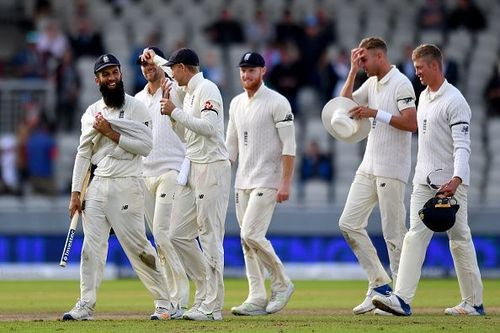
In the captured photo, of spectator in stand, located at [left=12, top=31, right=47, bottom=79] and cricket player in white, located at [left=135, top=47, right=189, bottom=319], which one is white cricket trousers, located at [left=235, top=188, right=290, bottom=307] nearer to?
cricket player in white, located at [left=135, top=47, right=189, bottom=319]

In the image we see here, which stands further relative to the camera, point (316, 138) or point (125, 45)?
point (125, 45)

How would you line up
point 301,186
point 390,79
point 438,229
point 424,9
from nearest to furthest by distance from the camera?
point 438,229, point 390,79, point 301,186, point 424,9

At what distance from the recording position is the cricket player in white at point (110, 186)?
12516 millimetres

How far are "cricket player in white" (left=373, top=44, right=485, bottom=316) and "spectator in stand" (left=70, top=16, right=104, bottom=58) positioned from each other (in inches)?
530

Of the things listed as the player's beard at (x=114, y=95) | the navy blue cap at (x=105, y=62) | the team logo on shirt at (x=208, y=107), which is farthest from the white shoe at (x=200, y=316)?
the navy blue cap at (x=105, y=62)

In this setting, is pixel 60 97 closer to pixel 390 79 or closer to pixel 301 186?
pixel 301 186

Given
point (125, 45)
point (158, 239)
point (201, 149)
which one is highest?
point (125, 45)

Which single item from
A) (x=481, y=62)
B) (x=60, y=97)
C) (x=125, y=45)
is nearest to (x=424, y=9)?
(x=481, y=62)

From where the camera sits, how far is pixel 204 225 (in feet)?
41.5

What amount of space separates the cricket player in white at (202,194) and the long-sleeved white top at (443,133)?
5.95 feet

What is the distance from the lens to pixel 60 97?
80.1 ft

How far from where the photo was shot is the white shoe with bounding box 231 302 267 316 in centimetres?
1353

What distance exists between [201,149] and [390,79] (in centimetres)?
203

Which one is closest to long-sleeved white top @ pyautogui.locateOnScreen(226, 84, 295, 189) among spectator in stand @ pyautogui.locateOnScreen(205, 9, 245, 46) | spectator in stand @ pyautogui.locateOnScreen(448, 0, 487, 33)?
spectator in stand @ pyautogui.locateOnScreen(205, 9, 245, 46)
